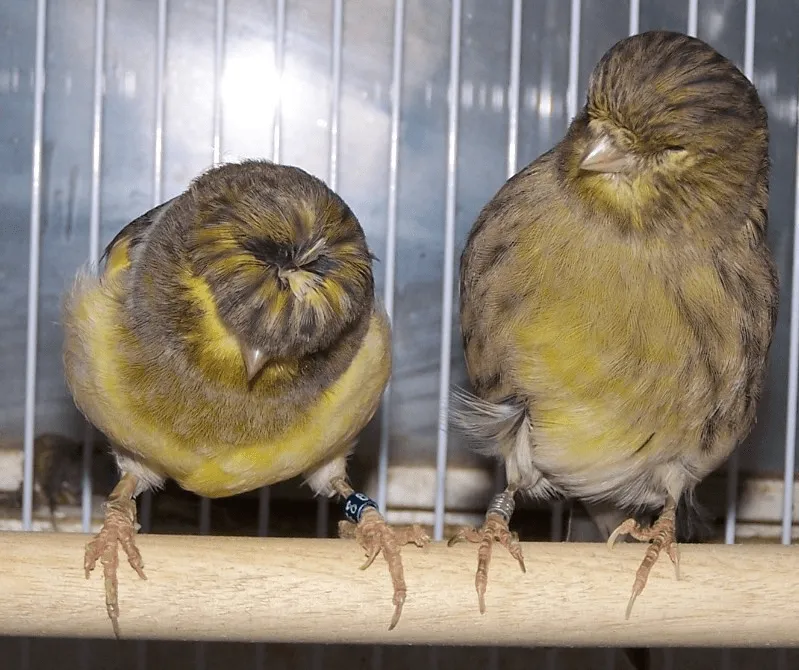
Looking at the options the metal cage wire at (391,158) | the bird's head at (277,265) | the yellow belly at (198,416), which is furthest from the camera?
the metal cage wire at (391,158)

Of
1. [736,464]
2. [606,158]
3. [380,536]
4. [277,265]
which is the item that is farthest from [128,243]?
[736,464]

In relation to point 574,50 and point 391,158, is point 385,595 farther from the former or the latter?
point 574,50

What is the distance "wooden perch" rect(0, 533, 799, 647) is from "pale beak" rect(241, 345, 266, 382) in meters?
0.17

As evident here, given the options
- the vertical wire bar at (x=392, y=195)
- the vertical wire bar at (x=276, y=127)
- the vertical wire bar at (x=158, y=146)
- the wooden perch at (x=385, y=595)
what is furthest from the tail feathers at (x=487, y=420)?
the vertical wire bar at (x=158, y=146)

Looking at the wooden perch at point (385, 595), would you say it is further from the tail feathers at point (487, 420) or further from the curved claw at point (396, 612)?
the tail feathers at point (487, 420)

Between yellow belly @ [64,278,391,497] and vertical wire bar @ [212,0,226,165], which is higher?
vertical wire bar @ [212,0,226,165]

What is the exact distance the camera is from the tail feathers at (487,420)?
4.26 ft

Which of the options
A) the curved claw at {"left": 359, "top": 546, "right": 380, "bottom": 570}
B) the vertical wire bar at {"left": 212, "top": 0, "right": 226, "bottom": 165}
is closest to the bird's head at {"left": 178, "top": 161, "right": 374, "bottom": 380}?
the curved claw at {"left": 359, "top": 546, "right": 380, "bottom": 570}

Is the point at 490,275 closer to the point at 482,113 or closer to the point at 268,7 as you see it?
the point at 482,113

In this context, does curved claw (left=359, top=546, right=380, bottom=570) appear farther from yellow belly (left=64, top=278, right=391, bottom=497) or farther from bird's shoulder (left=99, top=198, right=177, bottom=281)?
bird's shoulder (left=99, top=198, right=177, bottom=281)

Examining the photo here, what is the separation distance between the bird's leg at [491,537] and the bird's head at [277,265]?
0.27 meters

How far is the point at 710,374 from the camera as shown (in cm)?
121

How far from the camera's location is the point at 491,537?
3.77ft

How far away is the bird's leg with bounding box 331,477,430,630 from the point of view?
1.06 m
